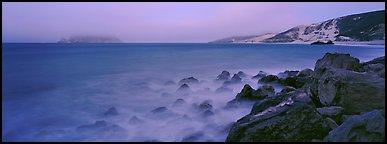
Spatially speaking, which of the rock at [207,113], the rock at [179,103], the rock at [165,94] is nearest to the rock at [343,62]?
the rock at [207,113]

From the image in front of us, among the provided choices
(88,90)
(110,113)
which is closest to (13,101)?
(88,90)

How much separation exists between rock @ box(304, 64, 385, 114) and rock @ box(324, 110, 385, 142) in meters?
1.91

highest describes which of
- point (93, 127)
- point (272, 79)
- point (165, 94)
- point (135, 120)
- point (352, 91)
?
point (272, 79)

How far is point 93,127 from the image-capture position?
30.5 ft

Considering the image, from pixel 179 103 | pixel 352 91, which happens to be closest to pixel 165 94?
pixel 179 103

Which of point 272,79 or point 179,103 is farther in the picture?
point 272,79

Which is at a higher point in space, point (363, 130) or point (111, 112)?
point (111, 112)

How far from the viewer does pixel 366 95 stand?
6.18 meters

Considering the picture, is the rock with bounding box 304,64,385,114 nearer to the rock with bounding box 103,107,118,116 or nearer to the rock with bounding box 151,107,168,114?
the rock with bounding box 151,107,168,114

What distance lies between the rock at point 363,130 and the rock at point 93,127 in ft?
24.7

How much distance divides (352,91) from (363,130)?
8.50ft

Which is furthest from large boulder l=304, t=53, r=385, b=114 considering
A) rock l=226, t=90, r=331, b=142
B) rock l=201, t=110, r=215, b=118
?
rock l=201, t=110, r=215, b=118

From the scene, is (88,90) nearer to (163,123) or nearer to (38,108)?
→ (38,108)

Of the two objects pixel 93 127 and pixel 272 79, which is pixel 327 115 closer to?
pixel 93 127
